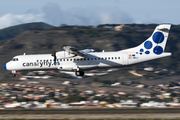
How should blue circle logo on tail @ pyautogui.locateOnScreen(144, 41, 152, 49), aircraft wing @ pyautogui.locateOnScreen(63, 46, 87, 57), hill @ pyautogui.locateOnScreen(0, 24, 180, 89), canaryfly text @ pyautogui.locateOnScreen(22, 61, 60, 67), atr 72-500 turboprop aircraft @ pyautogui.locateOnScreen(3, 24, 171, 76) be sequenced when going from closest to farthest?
1. aircraft wing @ pyautogui.locateOnScreen(63, 46, 87, 57)
2. atr 72-500 turboprop aircraft @ pyautogui.locateOnScreen(3, 24, 171, 76)
3. blue circle logo on tail @ pyautogui.locateOnScreen(144, 41, 152, 49)
4. canaryfly text @ pyautogui.locateOnScreen(22, 61, 60, 67)
5. hill @ pyautogui.locateOnScreen(0, 24, 180, 89)

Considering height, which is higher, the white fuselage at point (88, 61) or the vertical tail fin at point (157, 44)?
the vertical tail fin at point (157, 44)

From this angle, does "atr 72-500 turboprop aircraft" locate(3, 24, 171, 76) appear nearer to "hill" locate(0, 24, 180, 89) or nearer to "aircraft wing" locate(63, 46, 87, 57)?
"aircraft wing" locate(63, 46, 87, 57)

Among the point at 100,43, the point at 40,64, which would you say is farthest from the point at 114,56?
the point at 100,43

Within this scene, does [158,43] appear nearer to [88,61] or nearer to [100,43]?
[88,61]

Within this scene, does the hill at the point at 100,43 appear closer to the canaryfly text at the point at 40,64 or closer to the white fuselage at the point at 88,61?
the canaryfly text at the point at 40,64

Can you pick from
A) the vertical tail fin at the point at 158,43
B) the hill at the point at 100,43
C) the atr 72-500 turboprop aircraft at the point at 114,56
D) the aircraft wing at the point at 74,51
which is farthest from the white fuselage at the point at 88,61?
the hill at the point at 100,43

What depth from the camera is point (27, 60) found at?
36.5 m

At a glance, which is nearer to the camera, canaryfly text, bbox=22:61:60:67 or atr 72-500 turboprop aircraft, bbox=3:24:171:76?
atr 72-500 turboprop aircraft, bbox=3:24:171:76

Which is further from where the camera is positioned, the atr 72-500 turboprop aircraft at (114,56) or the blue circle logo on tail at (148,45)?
the blue circle logo on tail at (148,45)

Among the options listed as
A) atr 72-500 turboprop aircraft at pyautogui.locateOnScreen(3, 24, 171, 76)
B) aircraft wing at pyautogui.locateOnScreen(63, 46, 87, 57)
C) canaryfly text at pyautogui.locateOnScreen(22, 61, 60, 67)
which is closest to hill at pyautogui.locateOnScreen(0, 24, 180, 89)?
canaryfly text at pyautogui.locateOnScreen(22, 61, 60, 67)

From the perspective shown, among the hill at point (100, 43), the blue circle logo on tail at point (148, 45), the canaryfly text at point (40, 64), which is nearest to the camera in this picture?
the blue circle logo on tail at point (148, 45)

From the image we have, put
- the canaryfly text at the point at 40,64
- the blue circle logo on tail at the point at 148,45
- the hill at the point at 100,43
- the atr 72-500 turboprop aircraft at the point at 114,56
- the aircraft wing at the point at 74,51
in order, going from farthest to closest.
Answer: the hill at the point at 100,43 → the canaryfly text at the point at 40,64 → the blue circle logo on tail at the point at 148,45 → the atr 72-500 turboprop aircraft at the point at 114,56 → the aircraft wing at the point at 74,51

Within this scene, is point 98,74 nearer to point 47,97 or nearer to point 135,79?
point 135,79

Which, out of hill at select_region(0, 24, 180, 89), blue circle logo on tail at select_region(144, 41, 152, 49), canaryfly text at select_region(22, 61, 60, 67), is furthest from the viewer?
hill at select_region(0, 24, 180, 89)
